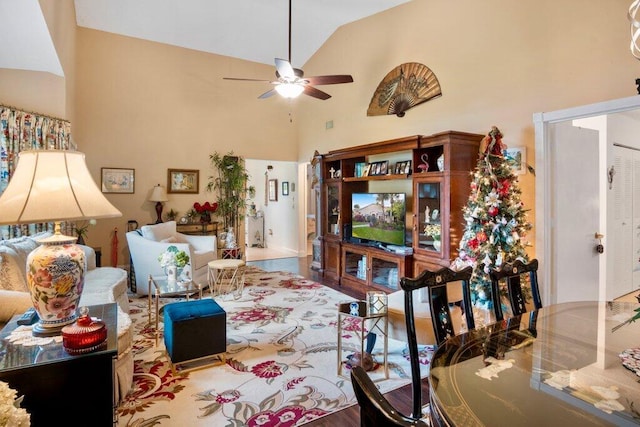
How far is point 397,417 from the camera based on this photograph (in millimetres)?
653

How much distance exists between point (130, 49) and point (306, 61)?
3298mm

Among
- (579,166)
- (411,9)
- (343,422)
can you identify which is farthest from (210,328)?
(411,9)

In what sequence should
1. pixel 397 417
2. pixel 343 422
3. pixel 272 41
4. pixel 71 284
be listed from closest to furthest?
pixel 397 417 < pixel 71 284 < pixel 343 422 < pixel 272 41

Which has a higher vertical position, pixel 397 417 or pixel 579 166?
pixel 579 166

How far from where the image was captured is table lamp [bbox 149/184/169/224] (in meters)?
6.31

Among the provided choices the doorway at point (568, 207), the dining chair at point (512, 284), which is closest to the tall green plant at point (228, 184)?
the doorway at point (568, 207)

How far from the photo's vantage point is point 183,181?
676 centimetres

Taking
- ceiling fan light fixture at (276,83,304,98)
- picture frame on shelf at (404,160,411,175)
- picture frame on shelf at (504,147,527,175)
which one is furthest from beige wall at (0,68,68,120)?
picture frame on shelf at (504,147,527,175)

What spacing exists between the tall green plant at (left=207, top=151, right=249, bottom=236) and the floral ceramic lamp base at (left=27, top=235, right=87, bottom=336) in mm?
5557

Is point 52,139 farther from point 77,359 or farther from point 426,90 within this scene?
point 426,90

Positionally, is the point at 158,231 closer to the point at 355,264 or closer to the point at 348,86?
the point at 355,264

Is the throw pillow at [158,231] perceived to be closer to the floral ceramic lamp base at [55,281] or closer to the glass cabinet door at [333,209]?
the glass cabinet door at [333,209]

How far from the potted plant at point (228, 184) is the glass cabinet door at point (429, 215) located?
3995 mm

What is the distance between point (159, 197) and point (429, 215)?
4.71 metres
